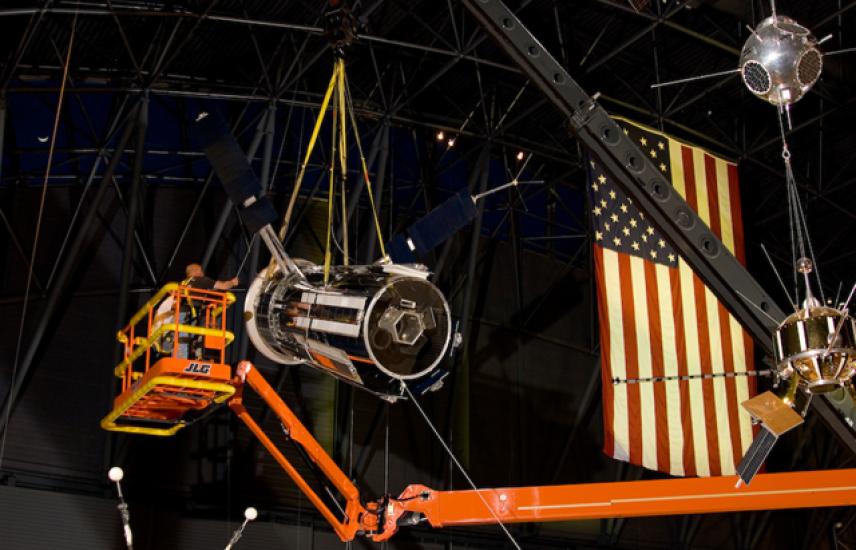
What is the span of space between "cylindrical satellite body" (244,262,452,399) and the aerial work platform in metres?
2.93

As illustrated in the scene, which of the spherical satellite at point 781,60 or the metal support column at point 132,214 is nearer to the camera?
the spherical satellite at point 781,60

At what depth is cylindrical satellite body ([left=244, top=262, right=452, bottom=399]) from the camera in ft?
29.6

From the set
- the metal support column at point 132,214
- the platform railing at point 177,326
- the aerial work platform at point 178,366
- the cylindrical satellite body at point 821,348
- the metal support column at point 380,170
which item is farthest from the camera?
the metal support column at point 380,170

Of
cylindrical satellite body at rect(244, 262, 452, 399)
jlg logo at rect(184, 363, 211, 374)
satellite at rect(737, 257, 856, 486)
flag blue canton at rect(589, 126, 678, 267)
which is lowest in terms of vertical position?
satellite at rect(737, 257, 856, 486)

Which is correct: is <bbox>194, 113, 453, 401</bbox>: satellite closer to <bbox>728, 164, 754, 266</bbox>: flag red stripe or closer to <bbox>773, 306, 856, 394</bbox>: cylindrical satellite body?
<bbox>773, 306, 856, 394</bbox>: cylindrical satellite body

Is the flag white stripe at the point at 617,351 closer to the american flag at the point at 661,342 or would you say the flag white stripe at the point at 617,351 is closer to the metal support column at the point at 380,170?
the american flag at the point at 661,342

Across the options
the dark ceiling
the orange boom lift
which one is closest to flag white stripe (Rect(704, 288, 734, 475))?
the orange boom lift

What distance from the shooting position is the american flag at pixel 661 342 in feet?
47.6

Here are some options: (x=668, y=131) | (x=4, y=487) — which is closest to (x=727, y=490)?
(x=4, y=487)

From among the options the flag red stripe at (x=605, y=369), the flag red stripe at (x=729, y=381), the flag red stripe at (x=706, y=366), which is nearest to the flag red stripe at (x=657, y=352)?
the flag red stripe at (x=706, y=366)

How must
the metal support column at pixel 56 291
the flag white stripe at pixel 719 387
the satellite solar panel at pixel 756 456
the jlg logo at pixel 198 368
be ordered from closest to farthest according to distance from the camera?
the satellite solar panel at pixel 756 456 → the jlg logo at pixel 198 368 → the flag white stripe at pixel 719 387 → the metal support column at pixel 56 291

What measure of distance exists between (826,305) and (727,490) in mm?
3266

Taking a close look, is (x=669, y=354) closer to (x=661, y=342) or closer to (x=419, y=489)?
(x=661, y=342)

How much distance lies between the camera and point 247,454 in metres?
21.3
